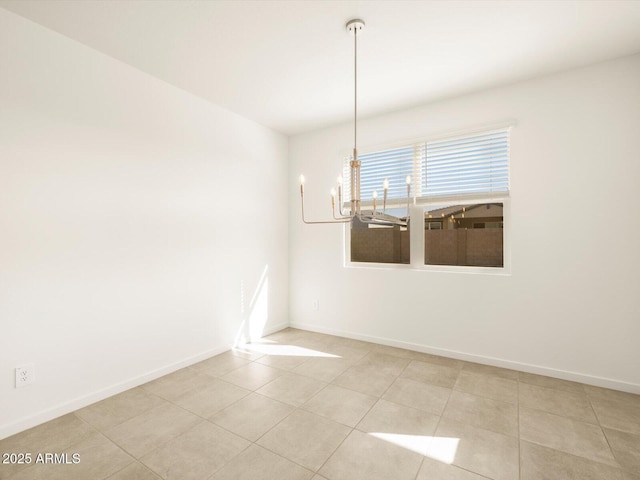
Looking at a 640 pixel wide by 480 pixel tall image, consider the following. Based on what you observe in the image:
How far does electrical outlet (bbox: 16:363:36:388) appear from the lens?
6.86 feet

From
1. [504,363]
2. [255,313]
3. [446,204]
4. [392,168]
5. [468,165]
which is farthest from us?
[255,313]

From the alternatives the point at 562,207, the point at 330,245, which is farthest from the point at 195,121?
the point at 562,207

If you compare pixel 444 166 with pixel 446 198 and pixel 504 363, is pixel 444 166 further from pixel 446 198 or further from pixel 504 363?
pixel 504 363

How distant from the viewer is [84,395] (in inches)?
94.3

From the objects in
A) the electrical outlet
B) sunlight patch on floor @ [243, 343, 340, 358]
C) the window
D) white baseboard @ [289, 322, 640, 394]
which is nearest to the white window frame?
the window

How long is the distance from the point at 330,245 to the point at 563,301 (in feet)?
8.16

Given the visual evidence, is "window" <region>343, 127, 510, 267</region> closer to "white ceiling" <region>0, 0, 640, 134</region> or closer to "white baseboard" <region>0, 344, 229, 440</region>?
"white ceiling" <region>0, 0, 640, 134</region>

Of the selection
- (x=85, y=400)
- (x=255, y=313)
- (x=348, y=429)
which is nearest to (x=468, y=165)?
(x=348, y=429)

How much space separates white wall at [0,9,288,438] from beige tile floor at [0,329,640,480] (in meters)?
0.34

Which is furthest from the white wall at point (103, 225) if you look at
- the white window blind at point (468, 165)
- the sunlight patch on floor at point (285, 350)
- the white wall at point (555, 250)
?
the white window blind at point (468, 165)

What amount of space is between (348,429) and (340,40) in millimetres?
2767

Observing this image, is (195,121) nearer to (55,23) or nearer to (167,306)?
(55,23)

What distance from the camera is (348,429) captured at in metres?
2.11

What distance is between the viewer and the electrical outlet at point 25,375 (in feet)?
6.86
